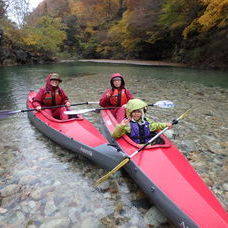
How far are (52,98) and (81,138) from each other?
2205 millimetres

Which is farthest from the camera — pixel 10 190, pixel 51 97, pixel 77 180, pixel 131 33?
pixel 131 33

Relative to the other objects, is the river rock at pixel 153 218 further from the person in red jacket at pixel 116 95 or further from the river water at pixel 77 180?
the person in red jacket at pixel 116 95

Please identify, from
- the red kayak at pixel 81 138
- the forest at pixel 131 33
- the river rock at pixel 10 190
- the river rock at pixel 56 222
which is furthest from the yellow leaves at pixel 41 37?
the river rock at pixel 56 222

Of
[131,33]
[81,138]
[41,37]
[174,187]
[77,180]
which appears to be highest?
[131,33]

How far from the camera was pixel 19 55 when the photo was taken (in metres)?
28.0

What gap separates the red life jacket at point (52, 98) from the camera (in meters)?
6.39

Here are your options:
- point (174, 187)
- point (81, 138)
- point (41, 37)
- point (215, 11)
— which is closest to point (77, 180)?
point (81, 138)

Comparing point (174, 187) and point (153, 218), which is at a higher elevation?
point (174, 187)

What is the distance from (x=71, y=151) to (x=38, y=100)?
6.54 feet

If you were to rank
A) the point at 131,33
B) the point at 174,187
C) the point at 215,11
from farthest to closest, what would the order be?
1. the point at 131,33
2. the point at 215,11
3. the point at 174,187

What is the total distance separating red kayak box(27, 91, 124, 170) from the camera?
4.03m

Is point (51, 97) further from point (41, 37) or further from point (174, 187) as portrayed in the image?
point (41, 37)

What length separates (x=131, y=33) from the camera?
29.1m

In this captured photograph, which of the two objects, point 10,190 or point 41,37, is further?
point 41,37
